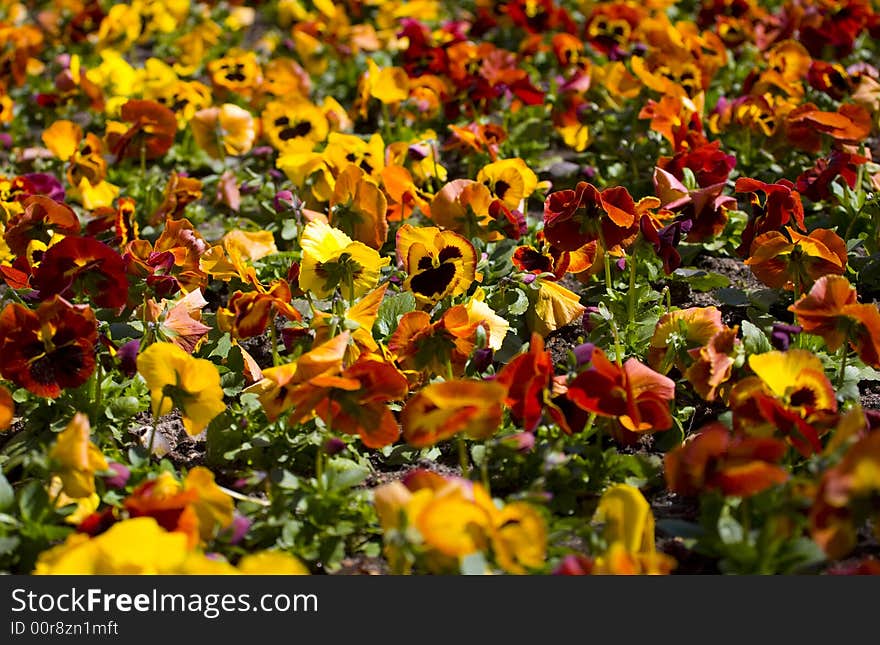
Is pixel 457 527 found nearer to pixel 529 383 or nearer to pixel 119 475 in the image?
pixel 529 383

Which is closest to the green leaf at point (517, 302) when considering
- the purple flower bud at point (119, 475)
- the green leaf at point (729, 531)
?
the green leaf at point (729, 531)

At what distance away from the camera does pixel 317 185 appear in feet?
11.8

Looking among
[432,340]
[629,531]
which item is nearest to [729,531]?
[629,531]

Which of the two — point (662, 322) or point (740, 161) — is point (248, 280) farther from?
point (740, 161)

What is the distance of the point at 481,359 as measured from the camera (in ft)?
8.56

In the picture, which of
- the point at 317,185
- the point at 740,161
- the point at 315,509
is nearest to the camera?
the point at 315,509

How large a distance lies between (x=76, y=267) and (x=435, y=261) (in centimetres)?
81

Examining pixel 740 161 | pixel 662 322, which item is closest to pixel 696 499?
pixel 662 322

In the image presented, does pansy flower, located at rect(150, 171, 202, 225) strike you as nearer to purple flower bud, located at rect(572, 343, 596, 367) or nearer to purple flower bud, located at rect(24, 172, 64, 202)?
purple flower bud, located at rect(24, 172, 64, 202)

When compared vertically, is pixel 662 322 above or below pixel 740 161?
above

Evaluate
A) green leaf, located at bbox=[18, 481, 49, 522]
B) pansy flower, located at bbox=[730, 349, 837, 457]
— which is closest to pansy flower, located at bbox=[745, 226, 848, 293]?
pansy flower, located at bbox=[730, 349, 837, 457]

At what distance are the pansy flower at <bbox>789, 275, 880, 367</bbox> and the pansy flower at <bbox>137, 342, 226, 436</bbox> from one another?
3.88 ft

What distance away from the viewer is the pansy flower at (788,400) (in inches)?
89.7

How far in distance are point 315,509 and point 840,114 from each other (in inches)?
77.3
